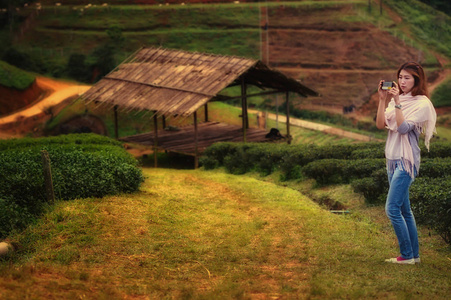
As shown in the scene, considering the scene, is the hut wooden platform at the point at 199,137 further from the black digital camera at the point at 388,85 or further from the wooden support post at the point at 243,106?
the black digital camera at the point at 388,85

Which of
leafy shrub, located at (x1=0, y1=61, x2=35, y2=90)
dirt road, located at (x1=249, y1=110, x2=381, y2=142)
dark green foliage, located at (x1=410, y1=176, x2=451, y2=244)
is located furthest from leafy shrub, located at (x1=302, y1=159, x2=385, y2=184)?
leafy shrub, located at (x1=0, y1=61, x2=35, y2=90)

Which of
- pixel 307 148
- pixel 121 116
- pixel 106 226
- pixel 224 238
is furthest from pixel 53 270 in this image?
pixel 121 116

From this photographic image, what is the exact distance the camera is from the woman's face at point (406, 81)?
7.40 metres

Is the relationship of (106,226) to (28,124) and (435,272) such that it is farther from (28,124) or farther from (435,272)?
(28,124)

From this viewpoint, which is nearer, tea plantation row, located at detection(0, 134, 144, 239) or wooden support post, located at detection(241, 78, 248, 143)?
tea plantation row, located at detection(0, 134, 144, 239)

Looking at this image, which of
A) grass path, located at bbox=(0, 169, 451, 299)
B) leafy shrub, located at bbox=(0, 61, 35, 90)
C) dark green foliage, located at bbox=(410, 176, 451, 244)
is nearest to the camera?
grass path, located at bbox=(0, 169, 451, 299)

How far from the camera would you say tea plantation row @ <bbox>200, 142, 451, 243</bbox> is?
9328 millimetres

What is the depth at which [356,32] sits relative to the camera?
48.0 m

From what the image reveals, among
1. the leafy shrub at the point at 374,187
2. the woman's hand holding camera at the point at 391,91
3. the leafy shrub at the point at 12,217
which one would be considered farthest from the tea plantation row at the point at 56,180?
the woman's hand holding camera at the point at 391,91

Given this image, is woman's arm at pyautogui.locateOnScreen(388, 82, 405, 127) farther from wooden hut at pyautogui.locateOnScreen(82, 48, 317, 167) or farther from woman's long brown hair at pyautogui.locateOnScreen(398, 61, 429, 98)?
wooden hut at pyautogui.locateOnScreen(82, 48, 317, 167)

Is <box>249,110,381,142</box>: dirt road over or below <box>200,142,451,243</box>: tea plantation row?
below

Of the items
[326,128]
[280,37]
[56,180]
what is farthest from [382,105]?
[280,37]

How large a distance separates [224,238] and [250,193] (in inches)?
161

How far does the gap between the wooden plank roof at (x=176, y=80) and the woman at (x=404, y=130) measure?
44.4 feet
